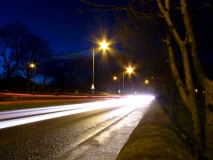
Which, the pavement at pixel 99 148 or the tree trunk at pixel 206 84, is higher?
the tree trunk at pixel 206 84

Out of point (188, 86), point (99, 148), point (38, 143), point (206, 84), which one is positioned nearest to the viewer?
point (206, 84)

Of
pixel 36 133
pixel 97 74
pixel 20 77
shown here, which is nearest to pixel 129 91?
pixel 97 74

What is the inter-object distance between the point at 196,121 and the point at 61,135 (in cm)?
604

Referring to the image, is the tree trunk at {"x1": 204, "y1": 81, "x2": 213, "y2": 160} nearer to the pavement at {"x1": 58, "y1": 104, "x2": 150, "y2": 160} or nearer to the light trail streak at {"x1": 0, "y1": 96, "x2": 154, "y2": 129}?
the pavement at {"x1": 58, "y1": 104, "x2": 150, "y2": 160}

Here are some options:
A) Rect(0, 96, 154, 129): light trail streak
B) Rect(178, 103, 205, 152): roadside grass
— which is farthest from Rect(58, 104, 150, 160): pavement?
Rect(0, 96, 154, 129): light trail streak

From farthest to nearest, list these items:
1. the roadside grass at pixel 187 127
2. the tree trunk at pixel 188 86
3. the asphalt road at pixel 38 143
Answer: the asphalt road at pixel 38 143 < the roadside grass at pixel 187 127 < the tree trunk at pixel 188 86

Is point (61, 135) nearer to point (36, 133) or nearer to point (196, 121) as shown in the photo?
point (36, 133)

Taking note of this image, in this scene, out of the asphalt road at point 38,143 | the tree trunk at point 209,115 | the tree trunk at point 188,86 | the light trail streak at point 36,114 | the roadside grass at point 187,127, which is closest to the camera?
the tree trunk at point 209,115

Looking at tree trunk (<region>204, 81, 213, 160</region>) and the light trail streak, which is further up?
tree trunk (<region>204, 81, 213, 160</region>)

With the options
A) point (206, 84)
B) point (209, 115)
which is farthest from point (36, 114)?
point (206, 84)

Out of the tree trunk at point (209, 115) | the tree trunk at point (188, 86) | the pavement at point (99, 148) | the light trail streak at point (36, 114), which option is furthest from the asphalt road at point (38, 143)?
the tree trunk at point (209, 115)

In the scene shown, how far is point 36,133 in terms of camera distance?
9.48 metres

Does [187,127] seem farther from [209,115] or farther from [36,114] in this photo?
[36,114]

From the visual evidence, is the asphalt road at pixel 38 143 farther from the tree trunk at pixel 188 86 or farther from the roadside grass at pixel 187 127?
the tree trunk at pixel 188 86
